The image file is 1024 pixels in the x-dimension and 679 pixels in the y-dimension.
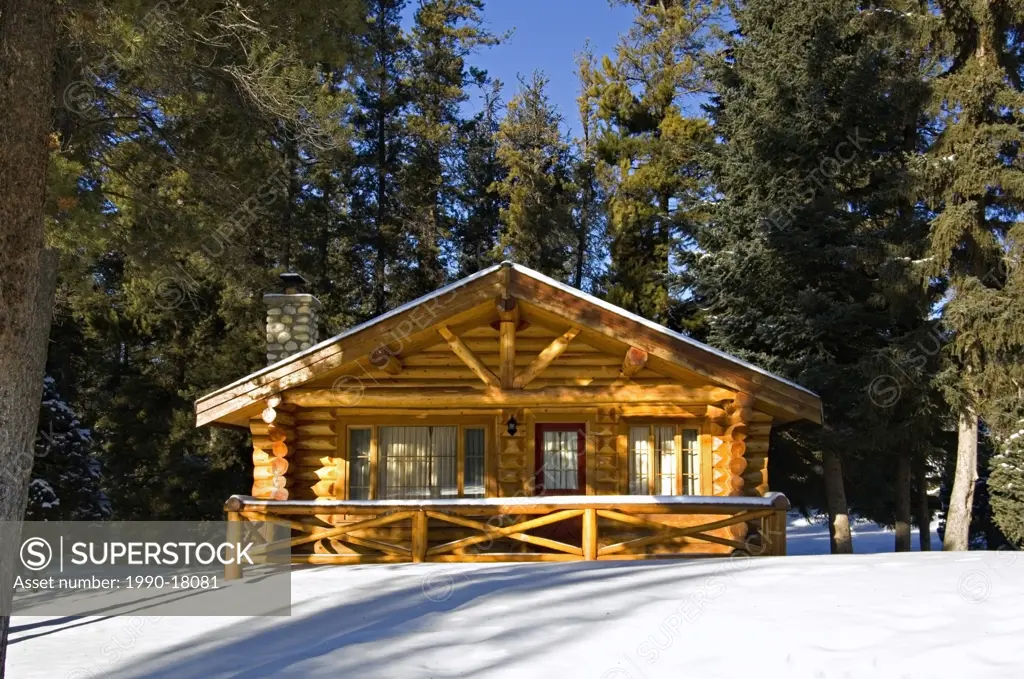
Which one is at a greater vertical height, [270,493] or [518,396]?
[518,396]

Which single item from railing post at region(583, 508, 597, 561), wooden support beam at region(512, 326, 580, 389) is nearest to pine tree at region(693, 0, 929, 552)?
wooden support beam at region(512, 326, 580, 389)

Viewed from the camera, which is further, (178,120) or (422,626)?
(178,120)

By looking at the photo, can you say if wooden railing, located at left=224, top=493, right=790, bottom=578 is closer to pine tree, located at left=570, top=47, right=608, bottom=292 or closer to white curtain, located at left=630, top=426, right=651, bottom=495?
white curtain, located at left=630, top=426, right=651, bottom=495

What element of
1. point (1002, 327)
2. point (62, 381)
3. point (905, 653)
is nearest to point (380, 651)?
point (905, 653)

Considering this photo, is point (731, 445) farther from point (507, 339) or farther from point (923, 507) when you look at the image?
point (923, 507)

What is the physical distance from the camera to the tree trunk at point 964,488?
17172mm

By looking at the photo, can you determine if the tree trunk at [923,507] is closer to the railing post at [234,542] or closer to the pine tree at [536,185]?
the pine tree at [536,185]

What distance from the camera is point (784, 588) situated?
870 cm

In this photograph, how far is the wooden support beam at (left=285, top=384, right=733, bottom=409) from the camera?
1325cm

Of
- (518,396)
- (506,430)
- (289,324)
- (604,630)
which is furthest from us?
(289,324)

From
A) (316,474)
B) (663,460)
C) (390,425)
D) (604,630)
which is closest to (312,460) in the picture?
(316,474)

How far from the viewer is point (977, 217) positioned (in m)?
17.4

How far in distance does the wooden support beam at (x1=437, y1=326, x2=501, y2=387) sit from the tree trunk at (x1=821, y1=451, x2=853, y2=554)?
1046cm

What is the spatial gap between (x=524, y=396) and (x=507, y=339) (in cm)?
91
